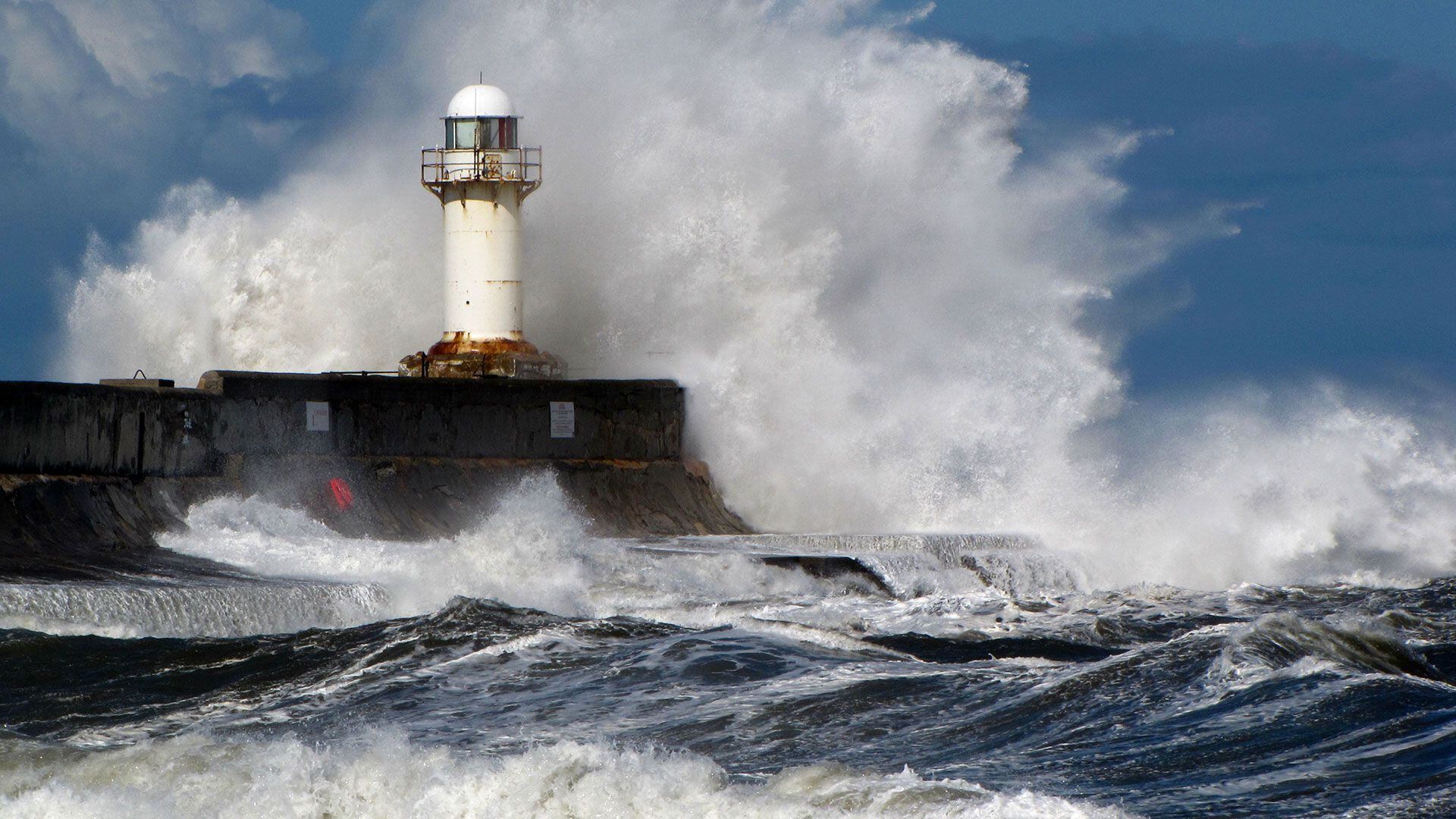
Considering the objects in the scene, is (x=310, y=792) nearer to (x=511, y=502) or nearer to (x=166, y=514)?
(x=166, y=514)

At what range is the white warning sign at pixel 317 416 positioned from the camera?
13523 mm

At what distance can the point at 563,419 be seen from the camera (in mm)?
15320

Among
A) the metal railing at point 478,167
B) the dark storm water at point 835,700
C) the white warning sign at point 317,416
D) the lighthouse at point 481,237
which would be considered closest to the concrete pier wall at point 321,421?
the white warning sign at point 317,416

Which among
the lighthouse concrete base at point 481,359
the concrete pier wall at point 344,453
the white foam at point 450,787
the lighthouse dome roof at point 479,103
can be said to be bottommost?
the white foam at point 450,787

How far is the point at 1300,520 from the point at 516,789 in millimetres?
10755

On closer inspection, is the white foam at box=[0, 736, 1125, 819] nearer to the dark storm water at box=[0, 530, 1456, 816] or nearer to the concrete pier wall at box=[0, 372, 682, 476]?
the dark storm water at box=[0, 530, 1456, 816]

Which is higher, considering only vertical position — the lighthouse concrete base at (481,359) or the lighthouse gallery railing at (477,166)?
the lighthouse gallery railing at (477,166)

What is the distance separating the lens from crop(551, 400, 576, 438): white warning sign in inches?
601

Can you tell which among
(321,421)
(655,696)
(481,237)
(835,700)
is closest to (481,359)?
(481,237)

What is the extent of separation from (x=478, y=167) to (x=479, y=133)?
0.39 metres

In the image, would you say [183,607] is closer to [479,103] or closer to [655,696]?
[655,696]

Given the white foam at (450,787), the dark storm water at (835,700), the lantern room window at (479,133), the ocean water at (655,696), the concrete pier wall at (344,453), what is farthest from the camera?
the lantern room window at (479,133)

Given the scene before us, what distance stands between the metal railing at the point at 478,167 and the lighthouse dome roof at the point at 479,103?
0.40 metres

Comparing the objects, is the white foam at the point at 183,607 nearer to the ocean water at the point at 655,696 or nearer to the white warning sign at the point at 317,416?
the ocean water at the point at 655,696
